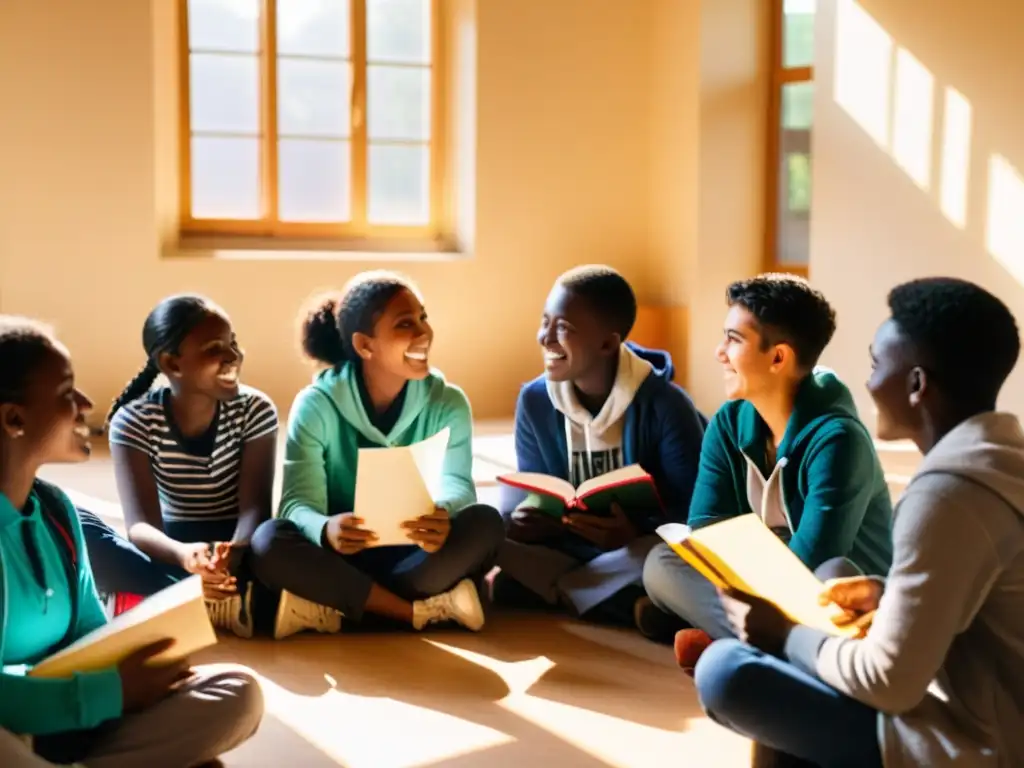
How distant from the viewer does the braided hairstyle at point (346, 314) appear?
8.98 feet

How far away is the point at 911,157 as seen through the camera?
5203 mm

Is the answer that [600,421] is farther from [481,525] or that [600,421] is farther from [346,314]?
[346,314]

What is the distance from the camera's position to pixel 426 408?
2812 mm

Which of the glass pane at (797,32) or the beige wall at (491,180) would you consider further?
the glass pane at (797,32)

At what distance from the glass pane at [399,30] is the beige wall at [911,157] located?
1.92m

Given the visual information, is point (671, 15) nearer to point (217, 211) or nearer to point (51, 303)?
point (217, 211)

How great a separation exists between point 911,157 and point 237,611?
365 centimetres

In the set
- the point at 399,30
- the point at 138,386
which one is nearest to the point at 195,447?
the point at 138,386

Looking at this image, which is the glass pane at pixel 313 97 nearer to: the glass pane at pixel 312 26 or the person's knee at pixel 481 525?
the glass pane at pixel 312 26

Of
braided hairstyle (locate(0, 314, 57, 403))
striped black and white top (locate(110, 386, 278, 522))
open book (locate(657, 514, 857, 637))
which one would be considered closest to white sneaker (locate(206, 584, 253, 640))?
striped black and white top (locate(110, 386, 278, 522))

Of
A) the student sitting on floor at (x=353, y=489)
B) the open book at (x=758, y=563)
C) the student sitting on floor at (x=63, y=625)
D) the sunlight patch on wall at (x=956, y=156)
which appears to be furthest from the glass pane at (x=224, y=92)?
the open book at (x=758, y=563)

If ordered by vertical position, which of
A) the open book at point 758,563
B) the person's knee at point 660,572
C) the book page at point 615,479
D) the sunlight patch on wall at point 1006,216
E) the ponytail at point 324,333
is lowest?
the person's knee at point 660,572

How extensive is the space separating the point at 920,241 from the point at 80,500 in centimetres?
339

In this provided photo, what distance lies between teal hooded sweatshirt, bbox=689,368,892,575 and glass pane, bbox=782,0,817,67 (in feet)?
13.1
